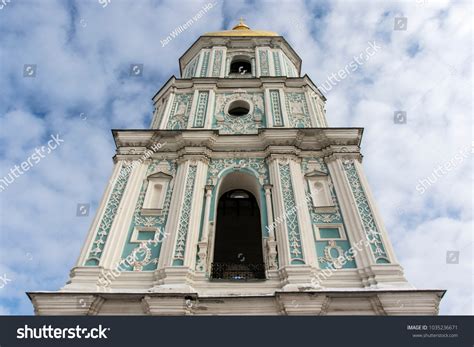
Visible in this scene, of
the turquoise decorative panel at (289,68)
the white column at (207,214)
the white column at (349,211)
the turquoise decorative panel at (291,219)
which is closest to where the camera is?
the turquoise decorative panel at (291,219)

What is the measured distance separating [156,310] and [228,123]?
873 centimetres

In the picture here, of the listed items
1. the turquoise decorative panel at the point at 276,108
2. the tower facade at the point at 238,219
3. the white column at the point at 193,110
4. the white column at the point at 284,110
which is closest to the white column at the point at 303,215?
the tower facade at the point at 238,219

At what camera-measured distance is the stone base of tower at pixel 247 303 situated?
916 cm

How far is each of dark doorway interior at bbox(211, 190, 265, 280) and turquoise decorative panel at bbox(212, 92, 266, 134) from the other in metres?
2.53

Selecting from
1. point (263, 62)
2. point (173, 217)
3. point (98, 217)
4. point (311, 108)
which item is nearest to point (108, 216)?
point (98, 217)

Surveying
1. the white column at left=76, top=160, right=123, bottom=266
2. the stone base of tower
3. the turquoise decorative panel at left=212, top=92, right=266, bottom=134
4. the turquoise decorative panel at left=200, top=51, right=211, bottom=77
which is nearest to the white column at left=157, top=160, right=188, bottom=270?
the stone base of tower

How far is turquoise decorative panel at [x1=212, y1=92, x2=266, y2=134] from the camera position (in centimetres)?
1563

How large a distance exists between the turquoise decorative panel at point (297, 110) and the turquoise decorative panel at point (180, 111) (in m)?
4.34

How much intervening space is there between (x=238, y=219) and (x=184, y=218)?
4509 mm

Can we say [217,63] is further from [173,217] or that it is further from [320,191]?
[173,217]

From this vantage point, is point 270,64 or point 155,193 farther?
point 270,64

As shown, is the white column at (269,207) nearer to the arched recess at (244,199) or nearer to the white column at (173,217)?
the arched recess at (244,199)

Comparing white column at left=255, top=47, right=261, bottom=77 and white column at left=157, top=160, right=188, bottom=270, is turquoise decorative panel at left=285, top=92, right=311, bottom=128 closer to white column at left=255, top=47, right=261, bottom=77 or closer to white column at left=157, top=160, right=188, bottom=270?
white column at left=255, top=47, right=261, bottom=77

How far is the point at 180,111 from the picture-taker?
16766mm
